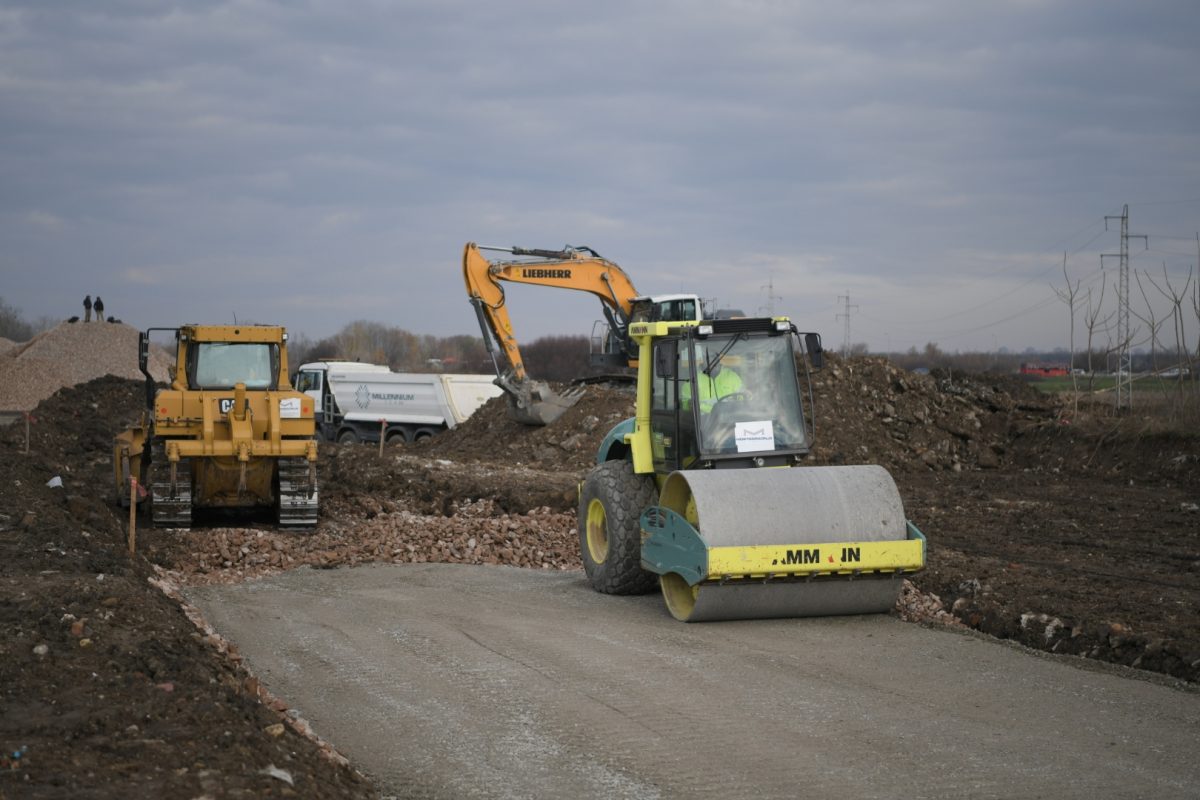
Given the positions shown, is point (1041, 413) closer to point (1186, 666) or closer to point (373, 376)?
point (373, 376)

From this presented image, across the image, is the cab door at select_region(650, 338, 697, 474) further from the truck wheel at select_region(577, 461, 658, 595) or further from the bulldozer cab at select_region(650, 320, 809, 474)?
the truck wheel at select_region(577, 461, 658, 595)

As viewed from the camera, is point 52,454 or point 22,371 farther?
point 22,371

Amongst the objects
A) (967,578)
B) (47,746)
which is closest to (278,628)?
(47,746)

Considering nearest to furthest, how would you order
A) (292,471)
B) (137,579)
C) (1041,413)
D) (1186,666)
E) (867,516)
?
(1186,666), (867,516), (137,579), (292,471), (1041,413)

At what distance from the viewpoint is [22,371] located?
1594 inches

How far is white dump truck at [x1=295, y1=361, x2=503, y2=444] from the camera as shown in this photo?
30.4 metres

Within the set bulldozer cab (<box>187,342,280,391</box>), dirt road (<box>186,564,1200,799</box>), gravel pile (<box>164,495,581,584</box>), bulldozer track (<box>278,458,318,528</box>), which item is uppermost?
bulldozer cab (<box>187,342,280,391</box>)

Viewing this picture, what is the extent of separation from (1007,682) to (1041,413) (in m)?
21.2

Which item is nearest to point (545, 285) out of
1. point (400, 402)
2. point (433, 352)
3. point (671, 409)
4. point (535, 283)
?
Result: point (535, 283)

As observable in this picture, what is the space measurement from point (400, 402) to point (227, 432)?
1595cm

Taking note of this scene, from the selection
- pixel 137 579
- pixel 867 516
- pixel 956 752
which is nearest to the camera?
pixel 956 752

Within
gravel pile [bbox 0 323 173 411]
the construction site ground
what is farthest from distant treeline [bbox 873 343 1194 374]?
gravel pile [bbox 0 323 173 411]

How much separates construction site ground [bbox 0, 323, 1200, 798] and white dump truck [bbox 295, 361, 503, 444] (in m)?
1.30

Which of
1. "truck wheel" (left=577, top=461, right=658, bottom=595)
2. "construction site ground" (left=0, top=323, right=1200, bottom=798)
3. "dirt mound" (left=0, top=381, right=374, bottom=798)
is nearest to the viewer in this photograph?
"dirt mound" (left=0, top=381, right=374, bottom=798)
